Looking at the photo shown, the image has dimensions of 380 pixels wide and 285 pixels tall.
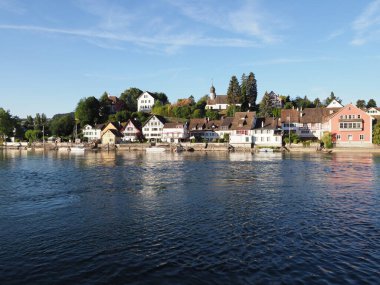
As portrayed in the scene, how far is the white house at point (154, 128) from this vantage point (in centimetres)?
11756

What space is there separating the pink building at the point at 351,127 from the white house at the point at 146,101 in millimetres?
82886

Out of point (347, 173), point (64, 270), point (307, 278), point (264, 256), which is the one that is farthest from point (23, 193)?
point (347, 173)

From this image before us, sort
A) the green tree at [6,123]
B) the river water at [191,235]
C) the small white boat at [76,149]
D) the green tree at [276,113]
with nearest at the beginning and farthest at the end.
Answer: the river water at [191,235], the small white boat at [76,149], the green tree at [276,113], the green tree at [6,123]

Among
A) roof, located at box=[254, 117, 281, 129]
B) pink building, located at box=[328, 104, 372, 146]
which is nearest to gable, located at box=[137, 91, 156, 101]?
roof, located at box=[254, 117, 281, 129]

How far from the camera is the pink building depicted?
89812 mm

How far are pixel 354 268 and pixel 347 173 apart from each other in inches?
1268

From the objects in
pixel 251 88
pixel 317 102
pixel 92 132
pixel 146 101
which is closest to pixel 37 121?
pixel 92 132

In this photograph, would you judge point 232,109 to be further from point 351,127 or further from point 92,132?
point 92,132

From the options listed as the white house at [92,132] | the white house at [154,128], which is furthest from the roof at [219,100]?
the white house at [92,132]

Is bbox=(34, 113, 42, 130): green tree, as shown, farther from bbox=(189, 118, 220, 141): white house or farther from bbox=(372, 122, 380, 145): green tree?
bbox=(372, 122, 380, 145): green tree

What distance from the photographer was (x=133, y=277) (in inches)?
516

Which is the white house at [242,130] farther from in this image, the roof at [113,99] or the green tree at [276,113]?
the roof at [113,99]

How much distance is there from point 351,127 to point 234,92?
5284 cm

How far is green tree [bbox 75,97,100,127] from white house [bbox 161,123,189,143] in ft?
128
